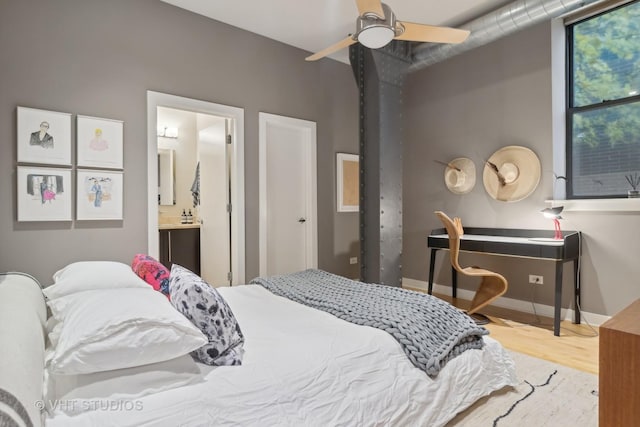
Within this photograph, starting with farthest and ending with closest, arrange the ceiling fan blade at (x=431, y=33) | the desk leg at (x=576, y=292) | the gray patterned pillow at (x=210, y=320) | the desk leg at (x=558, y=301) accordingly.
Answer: the desk leg at (x=576, y=292) < the desk leg at (x=558, y=301) < the ceiling fan blade at (x=431, y=33) < the gray patterned pillow at (x=210, y=320)

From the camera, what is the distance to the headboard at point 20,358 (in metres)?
0.78

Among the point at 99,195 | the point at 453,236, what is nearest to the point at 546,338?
the point at 453,236

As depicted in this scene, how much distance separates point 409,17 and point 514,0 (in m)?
0.93

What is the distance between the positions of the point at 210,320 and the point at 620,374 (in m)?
1.19

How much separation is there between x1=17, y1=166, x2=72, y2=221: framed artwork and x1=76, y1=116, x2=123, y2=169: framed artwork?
0.61ft

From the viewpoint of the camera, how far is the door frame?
3213mm

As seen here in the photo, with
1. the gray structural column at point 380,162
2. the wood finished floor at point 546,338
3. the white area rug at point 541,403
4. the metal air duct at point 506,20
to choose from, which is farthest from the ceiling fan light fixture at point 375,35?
the wood finished floor at point 546,338

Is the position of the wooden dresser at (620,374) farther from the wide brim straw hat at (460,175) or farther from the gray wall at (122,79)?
the wide brim straw hat at (460,175)

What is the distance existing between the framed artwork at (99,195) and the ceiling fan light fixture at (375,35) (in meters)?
2.23

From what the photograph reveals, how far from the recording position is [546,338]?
295cm

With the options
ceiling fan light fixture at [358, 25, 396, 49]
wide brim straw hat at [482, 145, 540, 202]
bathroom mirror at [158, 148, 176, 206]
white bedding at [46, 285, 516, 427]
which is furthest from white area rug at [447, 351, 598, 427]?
bathroom mirror at [158, 148, 176, 206]

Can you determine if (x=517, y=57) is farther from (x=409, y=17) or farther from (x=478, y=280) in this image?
(x=478, y=280)

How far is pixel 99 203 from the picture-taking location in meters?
2.95

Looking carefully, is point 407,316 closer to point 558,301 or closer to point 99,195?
point 558,301
